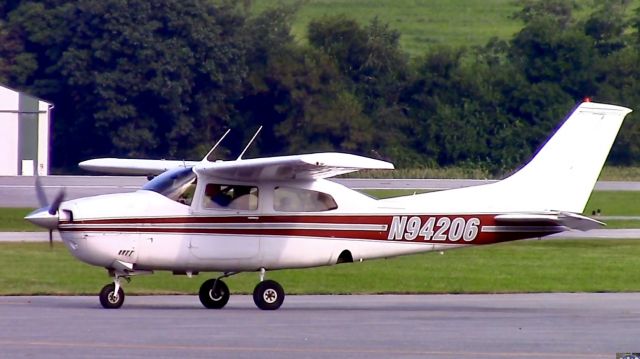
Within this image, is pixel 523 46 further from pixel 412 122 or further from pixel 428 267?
pixel 428 267

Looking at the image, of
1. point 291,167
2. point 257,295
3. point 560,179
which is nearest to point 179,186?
point 291,167

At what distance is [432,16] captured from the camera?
297ft

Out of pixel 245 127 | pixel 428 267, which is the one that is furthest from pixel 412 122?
pixel 428 267

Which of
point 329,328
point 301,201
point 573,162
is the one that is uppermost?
point 573,162

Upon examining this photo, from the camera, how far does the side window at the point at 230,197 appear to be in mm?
16406

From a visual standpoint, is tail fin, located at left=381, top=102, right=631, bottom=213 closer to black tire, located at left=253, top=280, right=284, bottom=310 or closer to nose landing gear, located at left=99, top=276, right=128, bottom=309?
black tire, located at left=253, top=280, right=284, bottom=310

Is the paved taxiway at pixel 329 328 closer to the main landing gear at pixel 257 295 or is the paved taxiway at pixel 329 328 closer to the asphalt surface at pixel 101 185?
the main landing gear at pixel 257 295

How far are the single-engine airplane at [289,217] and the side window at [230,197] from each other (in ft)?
0.04

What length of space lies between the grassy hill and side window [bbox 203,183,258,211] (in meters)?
61.1

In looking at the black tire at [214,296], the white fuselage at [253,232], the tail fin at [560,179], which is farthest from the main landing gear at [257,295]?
the tail fin at [560,179]

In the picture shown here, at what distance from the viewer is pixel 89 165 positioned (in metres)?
19.2

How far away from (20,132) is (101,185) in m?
12.1

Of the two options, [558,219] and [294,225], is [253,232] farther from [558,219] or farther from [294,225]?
[558,219]

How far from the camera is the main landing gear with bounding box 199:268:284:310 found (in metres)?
16.3
